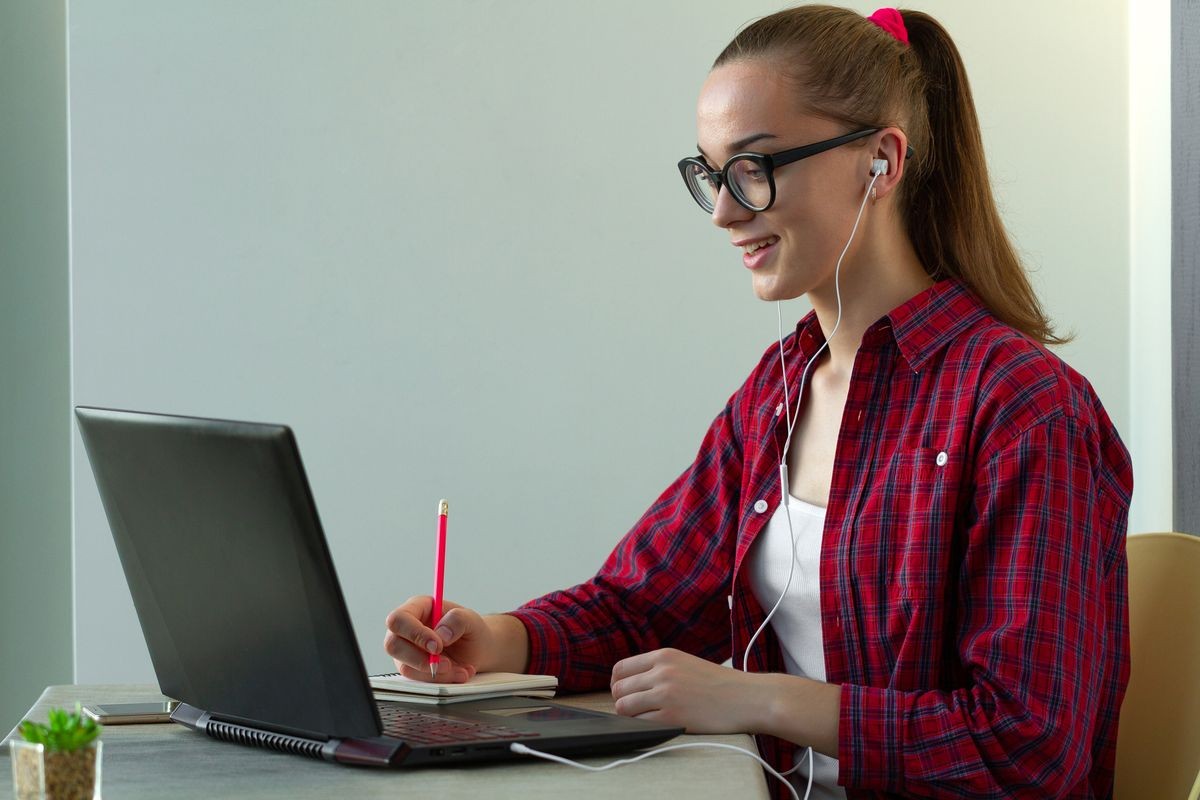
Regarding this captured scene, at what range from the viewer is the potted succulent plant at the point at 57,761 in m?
0.71

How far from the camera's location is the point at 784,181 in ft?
4.38

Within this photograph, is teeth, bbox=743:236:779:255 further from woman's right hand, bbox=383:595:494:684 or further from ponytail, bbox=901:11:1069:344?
woman's right hand, bbox=383:595:494:684

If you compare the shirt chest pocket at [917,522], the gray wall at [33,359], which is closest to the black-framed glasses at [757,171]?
the shirt chest pocket at [917,522]

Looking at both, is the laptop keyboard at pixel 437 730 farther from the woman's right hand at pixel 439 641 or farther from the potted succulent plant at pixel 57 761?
the potted succulent plant at pixel 57 761

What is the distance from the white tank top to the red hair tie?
0.53 m

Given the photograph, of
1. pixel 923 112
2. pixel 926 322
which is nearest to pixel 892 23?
pixel 923 112

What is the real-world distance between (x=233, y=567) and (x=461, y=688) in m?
0.32

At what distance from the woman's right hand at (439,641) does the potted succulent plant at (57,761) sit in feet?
1.71

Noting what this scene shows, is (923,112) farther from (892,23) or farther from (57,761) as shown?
(57,761)

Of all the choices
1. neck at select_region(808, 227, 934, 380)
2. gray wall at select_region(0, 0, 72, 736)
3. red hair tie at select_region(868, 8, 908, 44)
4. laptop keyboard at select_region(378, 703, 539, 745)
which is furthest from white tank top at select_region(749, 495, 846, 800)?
gray wall at select_region(0, 0, 72, 736)

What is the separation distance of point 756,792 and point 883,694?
0.89 feet

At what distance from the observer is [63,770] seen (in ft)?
2.34

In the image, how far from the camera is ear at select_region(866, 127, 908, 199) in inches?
54.1

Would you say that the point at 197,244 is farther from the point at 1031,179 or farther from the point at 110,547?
the point at 1031,179
